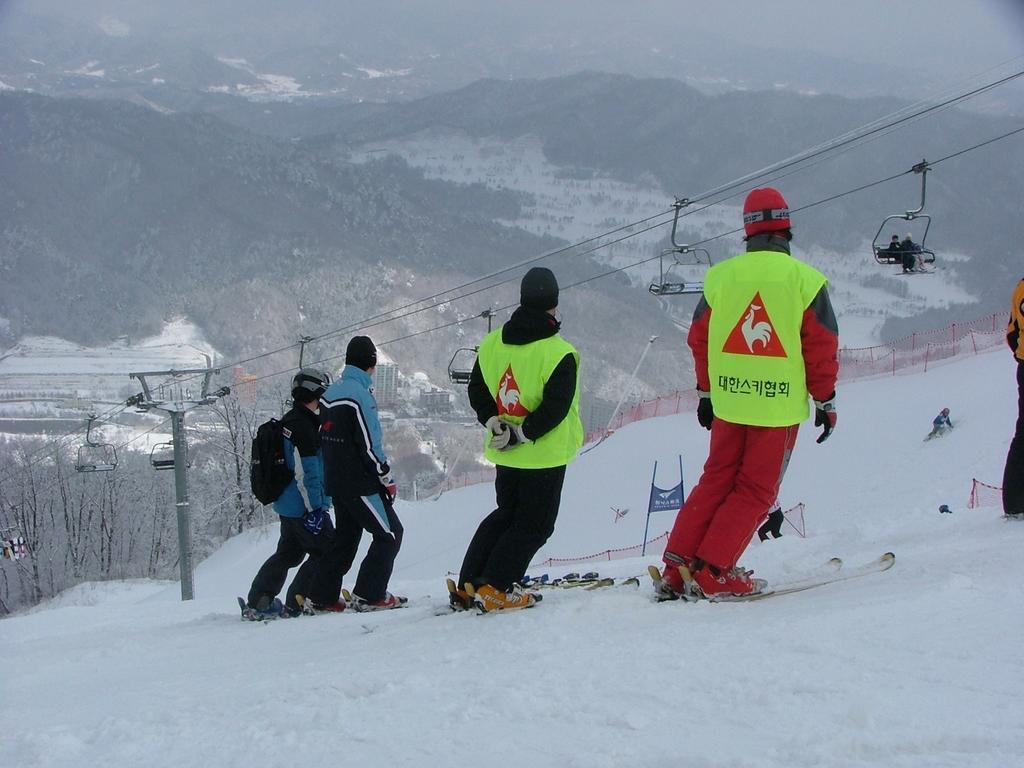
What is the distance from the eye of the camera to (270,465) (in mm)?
5906

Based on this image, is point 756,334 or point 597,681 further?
point 756,334

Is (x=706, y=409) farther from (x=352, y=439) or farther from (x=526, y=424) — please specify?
(x=352, y=439)

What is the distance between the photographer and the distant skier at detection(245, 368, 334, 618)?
231 inches

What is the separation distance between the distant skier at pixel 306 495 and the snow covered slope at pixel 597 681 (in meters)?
0.51

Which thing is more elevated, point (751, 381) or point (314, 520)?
point (751, 381)

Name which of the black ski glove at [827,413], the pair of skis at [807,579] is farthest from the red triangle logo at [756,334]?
the pair of skis at [807,579]

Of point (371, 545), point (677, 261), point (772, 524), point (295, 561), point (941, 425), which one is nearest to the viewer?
point (371, 545)

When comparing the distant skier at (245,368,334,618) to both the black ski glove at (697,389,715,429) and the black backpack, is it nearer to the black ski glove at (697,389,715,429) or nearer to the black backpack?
the black backpack

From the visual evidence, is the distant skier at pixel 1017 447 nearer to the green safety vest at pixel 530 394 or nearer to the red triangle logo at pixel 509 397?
the green safety vest at pixel 530 394

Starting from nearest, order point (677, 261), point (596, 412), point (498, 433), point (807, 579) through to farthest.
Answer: point (807, 579) < point (498, 433) < point (677, 261) < point (596, 412)

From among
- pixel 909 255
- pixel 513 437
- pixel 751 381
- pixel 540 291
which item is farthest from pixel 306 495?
pixel 909 255

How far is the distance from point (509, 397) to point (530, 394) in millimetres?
125

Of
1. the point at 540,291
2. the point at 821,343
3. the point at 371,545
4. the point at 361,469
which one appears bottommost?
the point at 371,545

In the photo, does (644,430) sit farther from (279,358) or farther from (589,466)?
(279,358)
